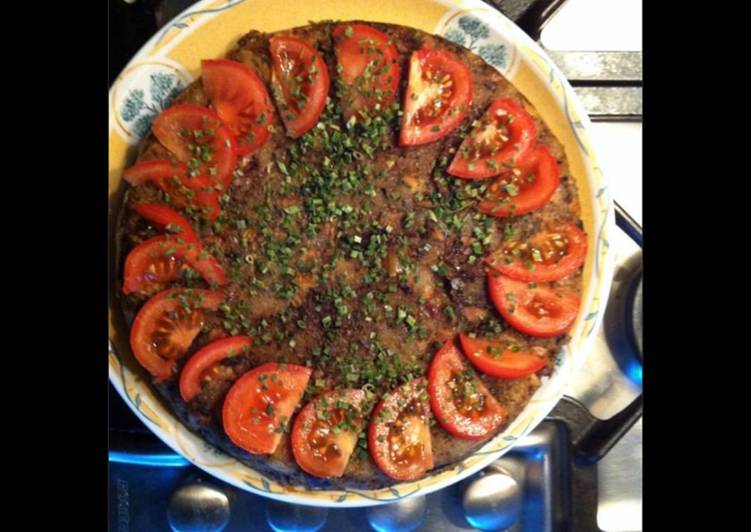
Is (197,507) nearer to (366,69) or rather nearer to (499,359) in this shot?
(499,359)

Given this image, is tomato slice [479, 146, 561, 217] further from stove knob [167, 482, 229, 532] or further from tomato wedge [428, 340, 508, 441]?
stove knob [167, 482, 229, 532]

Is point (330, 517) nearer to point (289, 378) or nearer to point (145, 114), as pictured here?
point (289, 378)

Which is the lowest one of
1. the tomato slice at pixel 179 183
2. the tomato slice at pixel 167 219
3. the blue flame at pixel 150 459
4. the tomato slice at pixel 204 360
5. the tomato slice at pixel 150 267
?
the blue flame at pixel 150 459

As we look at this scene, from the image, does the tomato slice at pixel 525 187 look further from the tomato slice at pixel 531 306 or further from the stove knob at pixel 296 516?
the stove knob at pixel 296 516

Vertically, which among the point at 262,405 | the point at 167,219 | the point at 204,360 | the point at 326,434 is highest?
the point at 167,219

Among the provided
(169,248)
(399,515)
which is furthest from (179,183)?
(399,515)

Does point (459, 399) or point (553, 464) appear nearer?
point (459, 399)

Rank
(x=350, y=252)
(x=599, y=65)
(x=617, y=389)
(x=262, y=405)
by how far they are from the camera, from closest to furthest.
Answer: (x=262, y=405) → (x=350, y=252) → (x=599, y=65) → (x=617, y=389)

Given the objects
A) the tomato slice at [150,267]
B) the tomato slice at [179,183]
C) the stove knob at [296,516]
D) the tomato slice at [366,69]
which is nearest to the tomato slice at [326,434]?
the stove knob at [296,516]

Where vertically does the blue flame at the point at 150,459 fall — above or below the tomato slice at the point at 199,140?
below
